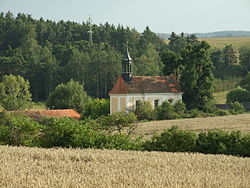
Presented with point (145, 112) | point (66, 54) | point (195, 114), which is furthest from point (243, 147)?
point (66, 54)

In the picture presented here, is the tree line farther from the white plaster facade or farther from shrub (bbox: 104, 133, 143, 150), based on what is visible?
shrub (bbox: 104, 133, 143, 150)

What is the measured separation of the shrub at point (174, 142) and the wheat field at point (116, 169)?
4121 mm

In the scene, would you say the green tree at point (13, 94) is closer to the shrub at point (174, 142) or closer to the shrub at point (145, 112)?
the shrub at point (145, 112)

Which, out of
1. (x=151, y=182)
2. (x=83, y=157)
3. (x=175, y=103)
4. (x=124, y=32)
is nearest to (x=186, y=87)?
(x=175, y=103)

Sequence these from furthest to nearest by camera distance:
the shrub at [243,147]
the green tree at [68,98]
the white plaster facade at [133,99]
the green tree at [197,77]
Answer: the green tree at [68,98] → the green tree at [197,77] → the white plaster facade at [133,99] → the shrub at [243,147]

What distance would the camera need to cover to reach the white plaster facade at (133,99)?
73.9 metres

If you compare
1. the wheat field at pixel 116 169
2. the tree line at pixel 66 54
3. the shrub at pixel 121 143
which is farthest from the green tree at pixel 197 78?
the wheat field at pixel 116 169

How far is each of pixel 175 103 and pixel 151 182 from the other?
58690 millimetres

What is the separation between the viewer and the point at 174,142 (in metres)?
24.6

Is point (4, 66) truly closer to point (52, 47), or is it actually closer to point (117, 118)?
point (52, 47)

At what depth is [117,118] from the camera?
3462 cm

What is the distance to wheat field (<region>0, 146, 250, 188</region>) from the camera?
1383cm

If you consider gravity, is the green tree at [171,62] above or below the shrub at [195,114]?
above

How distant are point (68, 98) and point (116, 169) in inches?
2835
